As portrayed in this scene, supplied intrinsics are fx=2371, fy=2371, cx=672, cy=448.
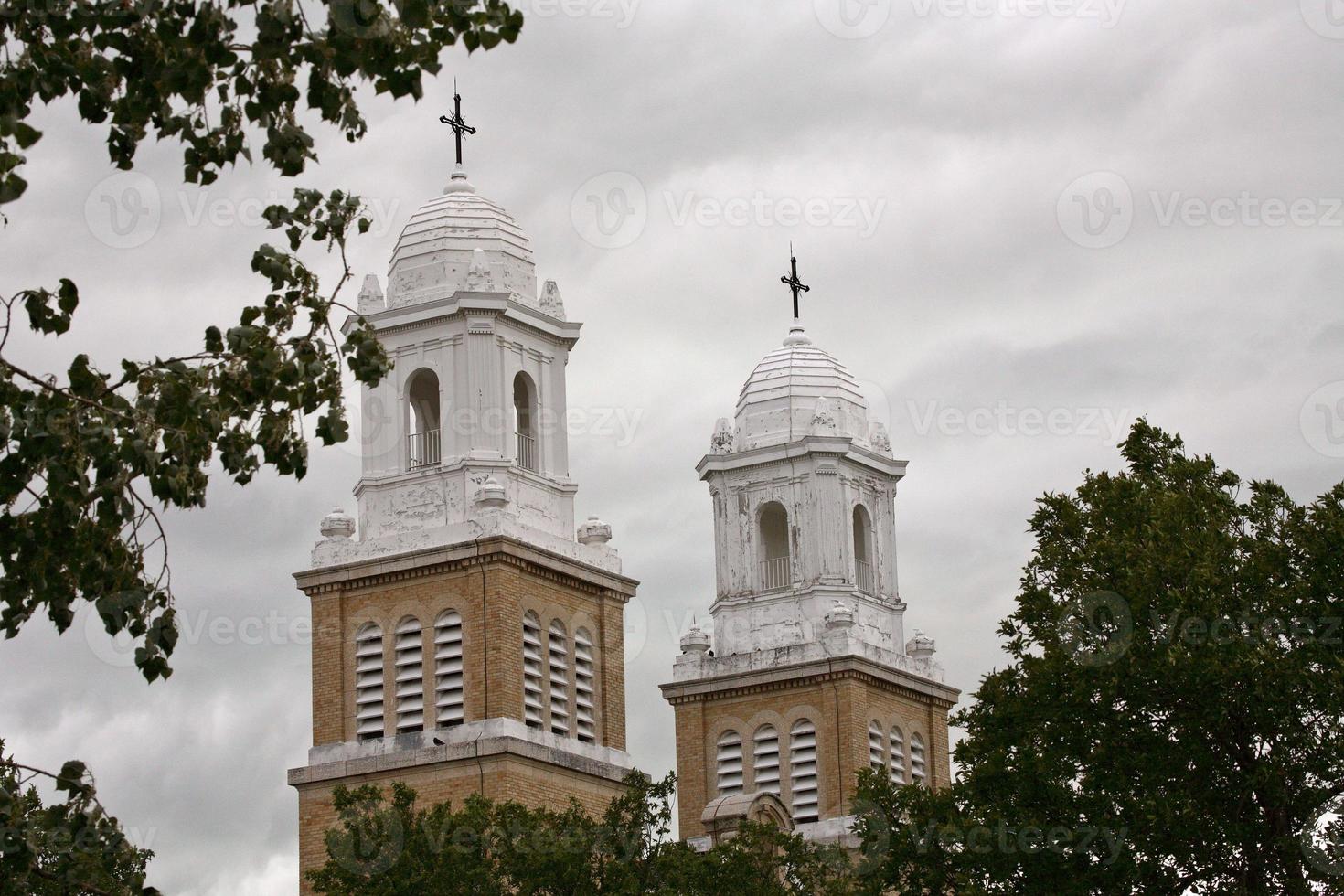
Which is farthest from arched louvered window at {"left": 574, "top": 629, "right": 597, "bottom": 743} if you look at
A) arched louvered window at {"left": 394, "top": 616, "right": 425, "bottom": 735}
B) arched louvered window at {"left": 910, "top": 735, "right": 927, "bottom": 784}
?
arched louvered window at {"left": 910, "top": 735, "right": 927, "bottom": 784}

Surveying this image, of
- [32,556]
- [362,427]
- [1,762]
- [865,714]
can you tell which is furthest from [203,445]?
[865,714]

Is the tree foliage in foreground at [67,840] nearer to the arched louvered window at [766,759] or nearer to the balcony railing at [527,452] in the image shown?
the balcony railing at [527,452]

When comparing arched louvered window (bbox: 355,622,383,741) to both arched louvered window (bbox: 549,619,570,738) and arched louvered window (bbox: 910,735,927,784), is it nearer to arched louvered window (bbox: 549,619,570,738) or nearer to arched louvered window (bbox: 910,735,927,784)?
arched louvered window (bbox: 549,619,570,738)

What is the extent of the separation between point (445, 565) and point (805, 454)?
16054 mm

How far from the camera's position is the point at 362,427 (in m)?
53.5

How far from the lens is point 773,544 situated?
6531cm

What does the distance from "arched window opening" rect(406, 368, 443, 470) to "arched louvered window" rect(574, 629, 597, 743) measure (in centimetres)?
516

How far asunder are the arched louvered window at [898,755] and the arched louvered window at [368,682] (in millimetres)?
16753

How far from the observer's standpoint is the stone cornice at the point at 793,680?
6109 cm

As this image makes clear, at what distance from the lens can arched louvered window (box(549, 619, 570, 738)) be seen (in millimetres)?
51062

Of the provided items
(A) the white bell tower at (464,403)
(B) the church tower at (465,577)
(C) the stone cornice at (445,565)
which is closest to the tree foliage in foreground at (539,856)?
(B) the church tower at (465,577)

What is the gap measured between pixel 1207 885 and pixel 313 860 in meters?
22.7

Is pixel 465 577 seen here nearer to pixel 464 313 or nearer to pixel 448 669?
pixel 448 669

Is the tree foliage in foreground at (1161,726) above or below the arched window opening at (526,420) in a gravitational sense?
below
